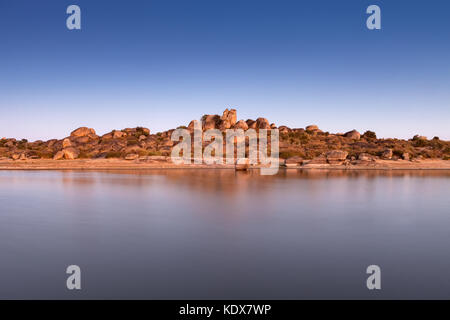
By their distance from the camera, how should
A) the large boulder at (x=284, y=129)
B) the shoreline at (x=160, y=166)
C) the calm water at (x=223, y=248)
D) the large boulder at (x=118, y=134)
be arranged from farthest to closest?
the large boulder at (x=284, y=129)
the large boulder at (x=118, y=134)
the shoreline at (x=160, y=166)
the calm water at (x=223, y=248)

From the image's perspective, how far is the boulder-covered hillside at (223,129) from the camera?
57.2 meters

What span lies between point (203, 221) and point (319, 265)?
→ 5.30 m

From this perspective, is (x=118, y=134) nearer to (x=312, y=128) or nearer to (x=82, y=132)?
(x=82, y=132)

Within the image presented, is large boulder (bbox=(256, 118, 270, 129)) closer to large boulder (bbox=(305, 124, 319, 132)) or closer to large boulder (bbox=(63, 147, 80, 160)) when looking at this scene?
large boulder (bbox=(305, 124, 319, 132))

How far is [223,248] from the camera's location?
8.36m

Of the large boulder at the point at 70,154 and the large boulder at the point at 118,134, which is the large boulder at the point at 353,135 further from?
the large boulder at the point at 70,154

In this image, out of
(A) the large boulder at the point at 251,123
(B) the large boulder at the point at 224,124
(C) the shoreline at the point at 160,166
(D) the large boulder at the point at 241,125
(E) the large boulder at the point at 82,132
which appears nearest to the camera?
(C) the shoreline at the point at 160,166

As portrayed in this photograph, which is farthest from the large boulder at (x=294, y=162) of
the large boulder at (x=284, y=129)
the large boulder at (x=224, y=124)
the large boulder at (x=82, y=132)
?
the large boulder at (x=82, y=132)

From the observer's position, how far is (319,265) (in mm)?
7145

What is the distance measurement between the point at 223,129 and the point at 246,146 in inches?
976

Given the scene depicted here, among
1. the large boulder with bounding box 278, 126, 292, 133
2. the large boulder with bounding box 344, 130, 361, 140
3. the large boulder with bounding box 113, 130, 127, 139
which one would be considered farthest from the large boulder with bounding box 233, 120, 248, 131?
the large boulder with bounding box 113, 130, 127, 139

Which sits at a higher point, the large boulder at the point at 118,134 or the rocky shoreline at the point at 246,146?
the large boulder at the point at 118,134

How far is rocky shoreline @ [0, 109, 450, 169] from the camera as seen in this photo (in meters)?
50.3
